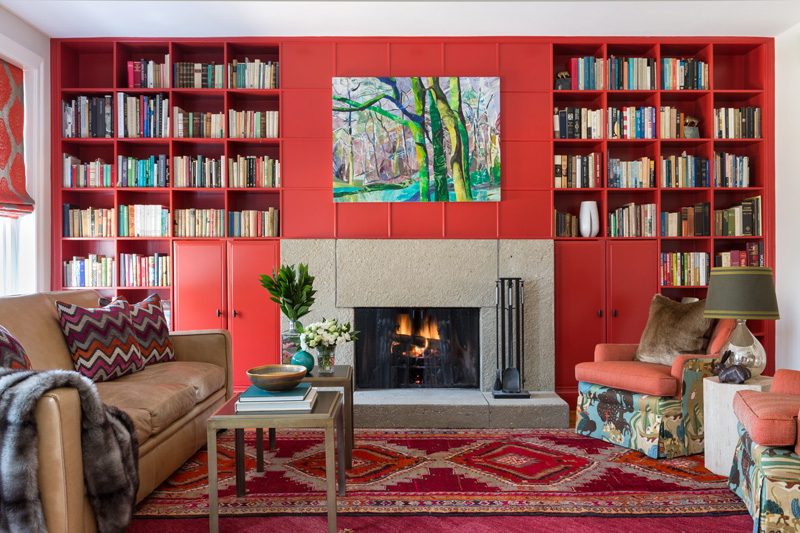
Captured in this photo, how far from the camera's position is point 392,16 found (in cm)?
407

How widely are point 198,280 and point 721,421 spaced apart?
3.74m

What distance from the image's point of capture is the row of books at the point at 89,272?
14.8 feet

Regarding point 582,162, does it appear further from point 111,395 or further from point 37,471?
point 37,471

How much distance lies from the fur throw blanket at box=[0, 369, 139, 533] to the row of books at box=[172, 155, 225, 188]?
8.72ft

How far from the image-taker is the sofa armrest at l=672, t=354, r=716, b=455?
10.4 feet

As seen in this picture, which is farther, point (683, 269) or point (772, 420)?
point (683, 269)

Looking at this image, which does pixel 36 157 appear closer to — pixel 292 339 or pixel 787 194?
pixel 292 339

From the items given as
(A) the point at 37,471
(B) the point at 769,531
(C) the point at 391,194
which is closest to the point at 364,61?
(C) the point at 391,194

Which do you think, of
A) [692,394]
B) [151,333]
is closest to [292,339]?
[151,333]

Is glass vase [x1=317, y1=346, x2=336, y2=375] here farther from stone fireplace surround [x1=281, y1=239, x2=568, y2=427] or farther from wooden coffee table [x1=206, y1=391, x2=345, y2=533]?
stone fireplace surround [x1=281, y1=239, x2=568, y2=427]

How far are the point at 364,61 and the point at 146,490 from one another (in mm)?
3445

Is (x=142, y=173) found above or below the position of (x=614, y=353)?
above

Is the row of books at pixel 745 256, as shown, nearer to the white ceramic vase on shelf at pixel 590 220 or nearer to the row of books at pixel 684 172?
the row of books at pixel 684 172

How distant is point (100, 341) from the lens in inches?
117
